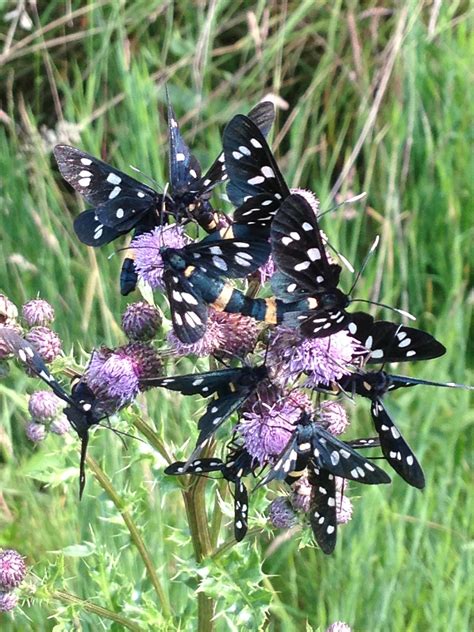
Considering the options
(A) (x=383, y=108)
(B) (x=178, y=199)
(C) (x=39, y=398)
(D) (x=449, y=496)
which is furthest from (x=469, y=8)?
(C) (x=39, y=398)

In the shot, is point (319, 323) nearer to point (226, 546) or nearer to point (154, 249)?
point (154, 249)

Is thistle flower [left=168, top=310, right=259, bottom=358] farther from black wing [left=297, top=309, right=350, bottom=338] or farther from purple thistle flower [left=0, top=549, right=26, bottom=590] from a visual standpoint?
purple thistle flower [left=0, top=549, right=26, bottom=590]

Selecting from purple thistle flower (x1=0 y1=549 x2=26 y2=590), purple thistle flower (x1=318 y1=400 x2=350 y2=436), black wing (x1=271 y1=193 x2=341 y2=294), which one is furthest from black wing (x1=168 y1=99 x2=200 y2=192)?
purple thistle flower (x1=0 y1=549 x2=26 y2=590)

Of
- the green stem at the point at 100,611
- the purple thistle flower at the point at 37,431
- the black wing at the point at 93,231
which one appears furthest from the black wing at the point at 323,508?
the purple thistle flower at the point at 37,431

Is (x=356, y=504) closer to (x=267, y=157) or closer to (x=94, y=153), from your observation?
(x=267, y=157)

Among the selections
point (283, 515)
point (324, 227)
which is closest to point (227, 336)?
point (283, 515)
